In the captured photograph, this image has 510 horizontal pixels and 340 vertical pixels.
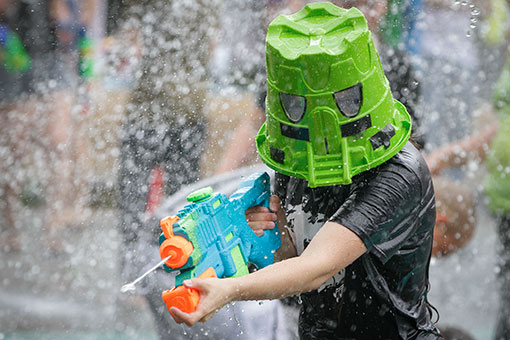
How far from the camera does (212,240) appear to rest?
4.88 feet

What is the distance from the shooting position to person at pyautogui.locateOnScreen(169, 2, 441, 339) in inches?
55.8

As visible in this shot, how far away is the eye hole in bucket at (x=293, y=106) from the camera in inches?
58.2

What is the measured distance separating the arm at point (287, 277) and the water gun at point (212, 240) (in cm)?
2

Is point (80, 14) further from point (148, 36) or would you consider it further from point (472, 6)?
point (472, 6)

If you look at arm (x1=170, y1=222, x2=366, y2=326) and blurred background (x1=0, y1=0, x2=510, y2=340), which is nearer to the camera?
arm (x1=170, y1=222, x2=366, y2=326)

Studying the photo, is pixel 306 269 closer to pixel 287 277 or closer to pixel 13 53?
pixel 287 277

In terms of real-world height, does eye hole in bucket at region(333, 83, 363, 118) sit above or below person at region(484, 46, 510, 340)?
above

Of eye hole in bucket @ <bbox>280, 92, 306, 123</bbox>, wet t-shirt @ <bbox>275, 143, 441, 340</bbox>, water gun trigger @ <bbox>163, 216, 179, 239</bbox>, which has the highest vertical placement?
eye hole in bucket @ <bbox>280, 92, 306, 123</bbox>

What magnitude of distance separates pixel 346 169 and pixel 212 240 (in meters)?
0.32

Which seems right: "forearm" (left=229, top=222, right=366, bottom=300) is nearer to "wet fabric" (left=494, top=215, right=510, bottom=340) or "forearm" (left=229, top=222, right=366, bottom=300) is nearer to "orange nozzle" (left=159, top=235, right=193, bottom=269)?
"orange nozzle" (left=159, top=235, right=193, bottom=269)

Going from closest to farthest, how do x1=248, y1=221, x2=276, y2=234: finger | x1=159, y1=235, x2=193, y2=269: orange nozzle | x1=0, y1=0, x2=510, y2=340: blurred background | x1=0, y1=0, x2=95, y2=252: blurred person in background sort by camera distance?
x1=159, y1=235, x2=193, y2=269: orange nozzle → x1=248, y1=221, x2=276, y2=234: finger → x1=0, y1=0, x2=510, y2=340: blurred background → x1=0, y1=0, x2=95, y2=252: blurred person in background

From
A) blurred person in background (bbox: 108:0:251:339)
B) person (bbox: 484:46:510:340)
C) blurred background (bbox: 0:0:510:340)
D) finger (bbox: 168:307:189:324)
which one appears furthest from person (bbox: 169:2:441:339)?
blurred person in background (bbox: 108:0:251:339)

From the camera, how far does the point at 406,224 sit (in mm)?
1529

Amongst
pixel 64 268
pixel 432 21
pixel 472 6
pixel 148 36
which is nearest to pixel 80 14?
pixel 148 36
